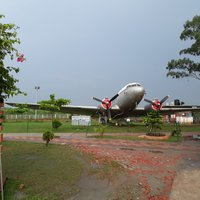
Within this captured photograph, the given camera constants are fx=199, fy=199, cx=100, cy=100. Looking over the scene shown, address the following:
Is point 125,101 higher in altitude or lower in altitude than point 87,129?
higher

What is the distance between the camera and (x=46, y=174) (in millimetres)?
6805

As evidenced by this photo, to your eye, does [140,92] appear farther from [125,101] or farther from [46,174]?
[46,174]

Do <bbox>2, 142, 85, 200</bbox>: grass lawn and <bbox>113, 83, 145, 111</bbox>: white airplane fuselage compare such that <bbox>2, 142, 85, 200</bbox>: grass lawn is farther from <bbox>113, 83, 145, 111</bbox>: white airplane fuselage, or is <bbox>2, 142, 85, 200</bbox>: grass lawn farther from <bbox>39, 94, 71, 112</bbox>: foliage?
<bbox>113, 83, 145, 111</bbox>: white airplane fuselage

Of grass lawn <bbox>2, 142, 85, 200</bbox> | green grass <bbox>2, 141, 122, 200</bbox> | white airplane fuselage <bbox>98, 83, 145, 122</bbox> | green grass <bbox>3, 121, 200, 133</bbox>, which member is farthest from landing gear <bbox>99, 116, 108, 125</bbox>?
grass lawn <bbox>2, 142, 85, 200</bbox>

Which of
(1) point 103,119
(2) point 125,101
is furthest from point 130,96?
(1) point 103,119

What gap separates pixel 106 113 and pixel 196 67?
47.2 ft

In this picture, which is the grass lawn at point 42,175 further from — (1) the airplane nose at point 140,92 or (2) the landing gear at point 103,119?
(2) the landing gear at point 103,119

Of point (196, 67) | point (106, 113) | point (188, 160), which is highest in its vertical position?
point (196, 67)

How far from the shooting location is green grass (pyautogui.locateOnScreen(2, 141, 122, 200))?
5.21m

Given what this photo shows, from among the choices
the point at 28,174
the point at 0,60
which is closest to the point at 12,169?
the point at 28,174

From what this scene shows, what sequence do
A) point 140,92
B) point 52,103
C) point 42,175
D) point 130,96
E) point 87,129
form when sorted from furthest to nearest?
point 130,96
point 140,92
point 87,129
point 52,103
point 42,175

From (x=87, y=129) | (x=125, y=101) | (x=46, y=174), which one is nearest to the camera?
(x=46, y=174)

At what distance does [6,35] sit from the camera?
471cm

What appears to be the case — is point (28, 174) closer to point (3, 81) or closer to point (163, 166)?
point (3, 81)
